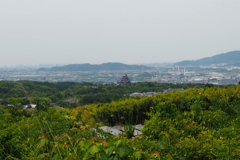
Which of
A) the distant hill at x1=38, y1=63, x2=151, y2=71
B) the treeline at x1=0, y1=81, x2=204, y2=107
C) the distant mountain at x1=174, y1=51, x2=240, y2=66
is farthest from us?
the distant mountain at x1=174, y1=51, x2=240, y2=66

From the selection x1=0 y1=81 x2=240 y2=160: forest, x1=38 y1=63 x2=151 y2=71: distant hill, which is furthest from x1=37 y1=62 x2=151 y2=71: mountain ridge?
x1=0 y1=81 x2=240 y2=160: forest

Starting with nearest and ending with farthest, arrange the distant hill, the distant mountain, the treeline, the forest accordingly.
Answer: the forest → the treeline → the distant hill → the distant mountain

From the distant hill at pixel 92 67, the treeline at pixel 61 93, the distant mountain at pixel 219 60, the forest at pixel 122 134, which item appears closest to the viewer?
the forest at pixel 122 134

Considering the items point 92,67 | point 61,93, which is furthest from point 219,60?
point 61,93

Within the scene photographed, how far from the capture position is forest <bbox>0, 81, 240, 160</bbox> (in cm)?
172

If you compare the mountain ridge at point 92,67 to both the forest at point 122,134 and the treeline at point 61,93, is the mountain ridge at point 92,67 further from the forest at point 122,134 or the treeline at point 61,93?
the forest at point 122,134

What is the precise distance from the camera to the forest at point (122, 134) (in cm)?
172

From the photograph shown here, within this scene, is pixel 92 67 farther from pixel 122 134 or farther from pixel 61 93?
pixel 122 134

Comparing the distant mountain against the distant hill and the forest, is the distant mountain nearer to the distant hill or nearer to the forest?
the distant hill

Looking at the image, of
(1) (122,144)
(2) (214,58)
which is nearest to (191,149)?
(1) (122,144)

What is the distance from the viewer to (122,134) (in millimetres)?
3029

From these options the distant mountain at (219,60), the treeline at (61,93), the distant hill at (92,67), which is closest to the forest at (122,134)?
the treeline at (61,93)

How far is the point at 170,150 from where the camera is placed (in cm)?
254

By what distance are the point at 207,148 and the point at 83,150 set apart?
5.76ft
